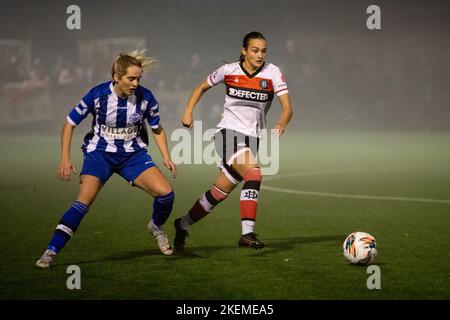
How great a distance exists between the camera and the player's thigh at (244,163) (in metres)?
8.61

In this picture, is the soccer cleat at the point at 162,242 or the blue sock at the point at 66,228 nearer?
the blue sock at the point at 66,228

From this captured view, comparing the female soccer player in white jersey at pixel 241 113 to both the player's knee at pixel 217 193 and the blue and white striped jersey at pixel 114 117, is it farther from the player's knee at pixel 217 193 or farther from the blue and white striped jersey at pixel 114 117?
the blue and white striped jersey at pixel 114 117

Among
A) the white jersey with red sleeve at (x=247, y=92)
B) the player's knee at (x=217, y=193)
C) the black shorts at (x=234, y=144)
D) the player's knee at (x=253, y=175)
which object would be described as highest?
the white jersey with red sleeve at (x=247, y=92)

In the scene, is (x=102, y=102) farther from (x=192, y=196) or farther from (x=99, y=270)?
(x=192, y=196)

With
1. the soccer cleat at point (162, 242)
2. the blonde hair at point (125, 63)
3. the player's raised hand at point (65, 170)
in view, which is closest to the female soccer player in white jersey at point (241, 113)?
the soccer cleat at point (162, 242)

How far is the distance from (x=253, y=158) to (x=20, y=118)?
20068 millimetres

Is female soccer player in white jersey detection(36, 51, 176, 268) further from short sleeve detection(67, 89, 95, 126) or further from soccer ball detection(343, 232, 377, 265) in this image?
soccer ball detection(343, 232, 377, 265)

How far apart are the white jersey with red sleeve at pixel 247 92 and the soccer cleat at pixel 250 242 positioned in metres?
0.99

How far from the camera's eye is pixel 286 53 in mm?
30969

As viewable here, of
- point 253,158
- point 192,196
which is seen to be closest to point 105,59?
point 192,196

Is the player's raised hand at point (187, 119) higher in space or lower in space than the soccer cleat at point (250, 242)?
higher

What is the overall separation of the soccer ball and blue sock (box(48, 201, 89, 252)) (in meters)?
2.21

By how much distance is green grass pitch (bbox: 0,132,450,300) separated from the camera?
677cm

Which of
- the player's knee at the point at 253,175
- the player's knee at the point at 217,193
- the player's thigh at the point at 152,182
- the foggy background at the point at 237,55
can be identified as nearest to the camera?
the player's thigh at the point at 152,182
